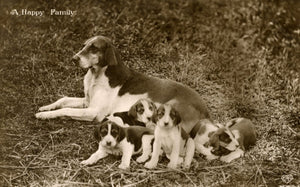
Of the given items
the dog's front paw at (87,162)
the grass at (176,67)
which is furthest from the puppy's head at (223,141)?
the dog's front paw at (87,162)

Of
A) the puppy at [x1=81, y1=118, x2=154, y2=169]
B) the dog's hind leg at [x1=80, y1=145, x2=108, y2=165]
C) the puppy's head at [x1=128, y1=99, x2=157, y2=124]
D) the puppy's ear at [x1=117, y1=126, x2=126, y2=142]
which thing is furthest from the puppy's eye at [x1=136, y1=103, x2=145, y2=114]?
the dog's hind leg at [x1=80, y1=145, x2=108, y2=165]

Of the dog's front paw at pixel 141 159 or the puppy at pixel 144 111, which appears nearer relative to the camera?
the dog's front paw at pixel 141 159

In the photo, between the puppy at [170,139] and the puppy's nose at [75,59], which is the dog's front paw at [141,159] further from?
the puppy's nose at [75,59]

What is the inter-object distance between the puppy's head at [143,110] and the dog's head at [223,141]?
1.52 feet

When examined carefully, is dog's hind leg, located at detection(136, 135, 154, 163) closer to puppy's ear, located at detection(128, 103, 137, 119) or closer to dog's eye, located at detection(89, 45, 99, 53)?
puppy's ear, located at detection(128, 103, 137, 119)

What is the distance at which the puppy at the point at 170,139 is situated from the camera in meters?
3.08

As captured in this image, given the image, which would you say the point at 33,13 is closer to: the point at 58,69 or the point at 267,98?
the point at 58,69

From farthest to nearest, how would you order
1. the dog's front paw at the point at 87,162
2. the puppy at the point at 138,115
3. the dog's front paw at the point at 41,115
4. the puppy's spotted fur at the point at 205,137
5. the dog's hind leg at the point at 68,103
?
the dog's hind leg at the point at 68,103, the dog's front paw at the point at 41,115, the puppy at the point at 138,115, the puppy's spotted fur at the point at 205,137, the dog's front paw at the point at 87,162

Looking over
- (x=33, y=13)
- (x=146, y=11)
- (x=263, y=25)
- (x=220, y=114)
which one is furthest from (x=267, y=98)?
(x=33, y=13)

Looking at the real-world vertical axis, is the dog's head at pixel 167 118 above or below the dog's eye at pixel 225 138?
above

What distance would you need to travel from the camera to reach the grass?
329 centimetres

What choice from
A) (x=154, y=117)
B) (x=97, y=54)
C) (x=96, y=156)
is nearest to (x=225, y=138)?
(x=154, y=117)

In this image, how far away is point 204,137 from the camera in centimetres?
329

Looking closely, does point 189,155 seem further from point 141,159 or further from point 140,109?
point 140,109
